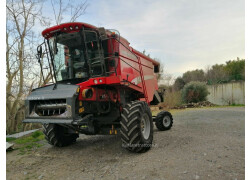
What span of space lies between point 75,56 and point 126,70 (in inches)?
56.2

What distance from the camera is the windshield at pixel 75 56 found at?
4719 millimetres

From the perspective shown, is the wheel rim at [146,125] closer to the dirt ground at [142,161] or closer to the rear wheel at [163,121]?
the dirt ground at [142,161]

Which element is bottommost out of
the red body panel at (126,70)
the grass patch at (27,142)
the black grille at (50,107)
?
the grass patch at (27,142)

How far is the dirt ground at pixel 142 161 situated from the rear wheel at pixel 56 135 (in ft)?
0.68

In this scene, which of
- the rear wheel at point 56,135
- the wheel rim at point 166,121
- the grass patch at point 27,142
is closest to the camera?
the rear wheel at point 56,135

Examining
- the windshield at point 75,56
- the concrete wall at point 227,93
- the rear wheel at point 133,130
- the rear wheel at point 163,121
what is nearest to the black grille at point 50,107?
the windshield at point 75,56

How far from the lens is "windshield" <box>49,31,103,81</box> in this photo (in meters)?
4.72

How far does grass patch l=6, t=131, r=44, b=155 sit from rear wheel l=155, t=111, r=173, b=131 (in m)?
4.18

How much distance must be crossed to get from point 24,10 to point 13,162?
8.16 m

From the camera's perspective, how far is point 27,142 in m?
6.65

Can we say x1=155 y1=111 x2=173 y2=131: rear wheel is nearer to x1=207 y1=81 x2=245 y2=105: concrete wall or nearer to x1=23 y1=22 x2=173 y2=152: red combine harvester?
x1=23 y1=22 x2=173 y2=152: red combine harvester

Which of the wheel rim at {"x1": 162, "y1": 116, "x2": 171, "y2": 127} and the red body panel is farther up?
the red body panel

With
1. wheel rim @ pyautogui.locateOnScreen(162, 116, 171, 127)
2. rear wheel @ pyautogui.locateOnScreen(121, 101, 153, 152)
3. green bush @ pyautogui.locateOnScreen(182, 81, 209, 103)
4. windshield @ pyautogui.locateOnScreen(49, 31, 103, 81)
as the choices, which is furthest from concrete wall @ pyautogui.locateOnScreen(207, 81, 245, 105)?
windshield @ pyautogui.locateOnScreen(49, 31, 103, 81)

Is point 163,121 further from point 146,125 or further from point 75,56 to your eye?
point 75,56
